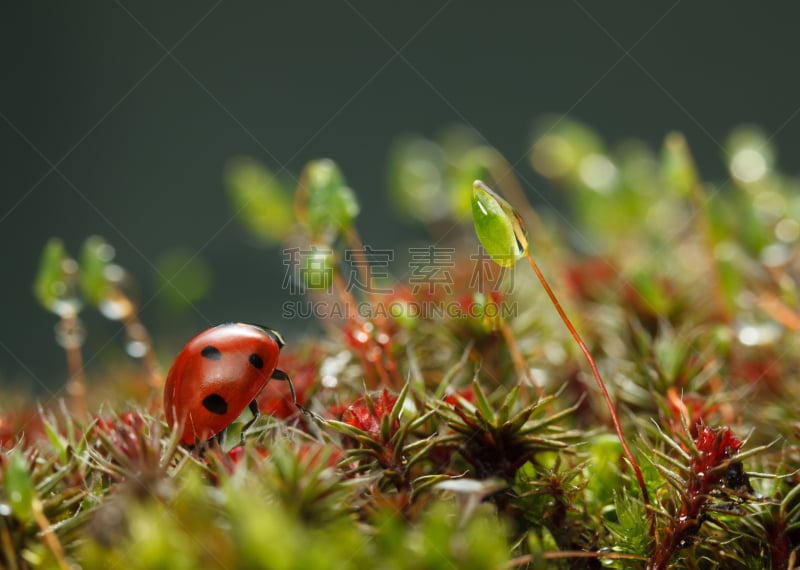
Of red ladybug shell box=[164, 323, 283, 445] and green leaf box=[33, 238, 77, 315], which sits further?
green leaf box=[33, 238, 77, 315]

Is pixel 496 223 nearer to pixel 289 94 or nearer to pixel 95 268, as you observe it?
pixel 95 268

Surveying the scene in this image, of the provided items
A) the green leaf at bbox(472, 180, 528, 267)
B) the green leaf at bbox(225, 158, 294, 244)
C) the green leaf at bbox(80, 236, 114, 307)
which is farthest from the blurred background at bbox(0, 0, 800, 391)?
the green leaf at bbox(472, 180, 528, 267)

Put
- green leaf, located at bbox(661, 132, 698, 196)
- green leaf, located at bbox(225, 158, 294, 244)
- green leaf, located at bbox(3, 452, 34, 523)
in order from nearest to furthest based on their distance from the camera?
green leaf, located at bbox(3, 452, 34, 523)
green leaf, located at bbox(661, 132, 698, 196)
green leaf, located at bbox(225, 158, 294, 244)

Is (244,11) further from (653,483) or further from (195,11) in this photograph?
(653,483)

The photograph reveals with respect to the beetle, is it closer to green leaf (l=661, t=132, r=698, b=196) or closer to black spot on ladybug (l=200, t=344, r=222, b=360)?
black spot on ladybug (l=200, t=344, r=222, b=360)

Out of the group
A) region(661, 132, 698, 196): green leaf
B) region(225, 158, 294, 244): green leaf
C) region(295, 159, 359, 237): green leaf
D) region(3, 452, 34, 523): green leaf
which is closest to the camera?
region(3, 452, 34, 523): green leaf

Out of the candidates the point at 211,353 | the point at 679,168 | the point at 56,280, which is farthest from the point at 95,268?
the point at 679,168

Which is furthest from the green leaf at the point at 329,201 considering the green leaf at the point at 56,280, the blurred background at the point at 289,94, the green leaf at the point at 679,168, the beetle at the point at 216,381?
the blurred background at the point at 289,94
